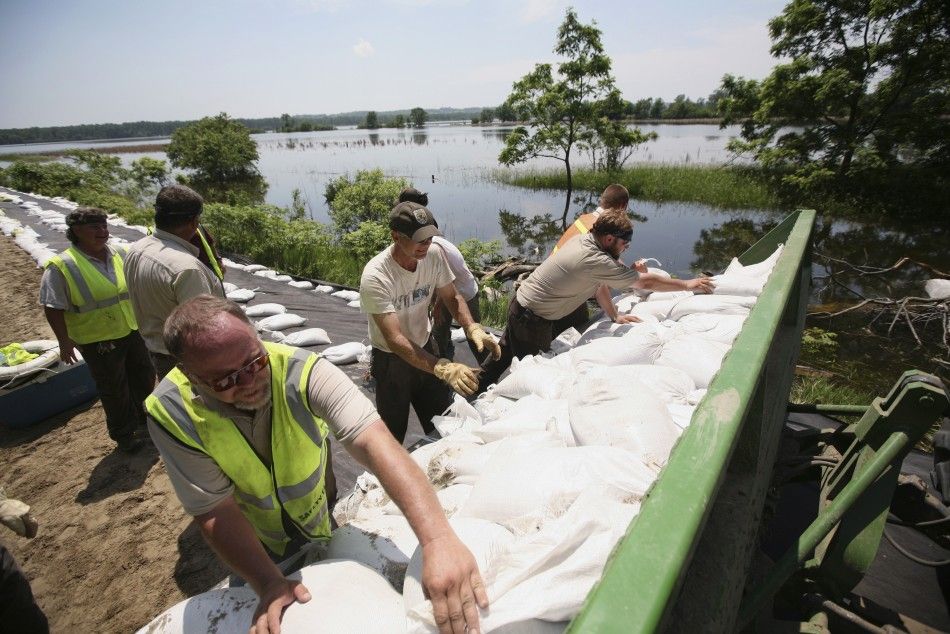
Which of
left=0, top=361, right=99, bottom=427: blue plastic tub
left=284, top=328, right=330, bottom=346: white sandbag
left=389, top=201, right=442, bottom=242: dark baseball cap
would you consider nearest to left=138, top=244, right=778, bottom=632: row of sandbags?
left=389, top=201, right=442, bottom=242: dark baseball cap

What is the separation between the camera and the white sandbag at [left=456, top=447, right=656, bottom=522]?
41.8 inches

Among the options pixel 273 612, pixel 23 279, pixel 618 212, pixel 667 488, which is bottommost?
pixel 23 279

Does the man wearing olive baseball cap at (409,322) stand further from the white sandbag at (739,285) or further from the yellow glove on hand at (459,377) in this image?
the white sandbag at (739,285)

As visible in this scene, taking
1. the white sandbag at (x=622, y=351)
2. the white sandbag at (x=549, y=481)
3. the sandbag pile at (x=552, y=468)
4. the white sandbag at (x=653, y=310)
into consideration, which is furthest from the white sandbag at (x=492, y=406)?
the white sandbag at (x=653, y=310)

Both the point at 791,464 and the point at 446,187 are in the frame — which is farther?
the point at 446,187

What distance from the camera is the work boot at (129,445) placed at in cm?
287

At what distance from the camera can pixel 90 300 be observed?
2.61m

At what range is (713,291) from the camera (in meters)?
2.59

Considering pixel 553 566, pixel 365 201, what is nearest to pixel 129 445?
pixel 553 566

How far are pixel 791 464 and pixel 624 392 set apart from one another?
39.2 inches

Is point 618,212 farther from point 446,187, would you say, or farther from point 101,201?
point 446,187

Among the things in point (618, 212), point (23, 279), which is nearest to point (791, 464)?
point (618, 212)

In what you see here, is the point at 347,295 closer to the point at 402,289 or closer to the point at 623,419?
the point at 402,289

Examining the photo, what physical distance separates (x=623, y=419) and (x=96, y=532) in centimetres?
299
